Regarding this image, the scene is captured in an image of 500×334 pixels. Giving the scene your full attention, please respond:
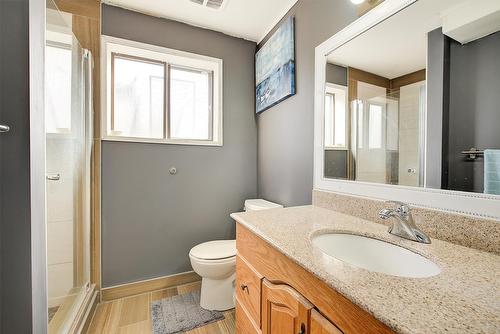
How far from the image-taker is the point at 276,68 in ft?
5.80

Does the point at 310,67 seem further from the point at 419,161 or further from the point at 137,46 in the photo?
the point at 137,46

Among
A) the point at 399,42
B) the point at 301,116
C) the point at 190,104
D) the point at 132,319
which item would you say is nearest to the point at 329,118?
the point at 301,116

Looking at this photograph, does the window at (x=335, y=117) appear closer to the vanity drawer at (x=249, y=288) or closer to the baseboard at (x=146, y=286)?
the vanity drawer at (x=249, y=288)

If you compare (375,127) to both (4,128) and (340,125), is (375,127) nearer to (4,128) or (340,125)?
(340,125)

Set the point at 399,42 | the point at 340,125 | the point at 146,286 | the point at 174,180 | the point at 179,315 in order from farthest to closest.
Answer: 1. the point at 174,180
2. the point at 146,286
3. the point at 179,315
4. the point at 340,125
5. the point at 399,42

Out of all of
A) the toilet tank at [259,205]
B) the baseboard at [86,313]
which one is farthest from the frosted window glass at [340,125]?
the baseboard at [86,313]

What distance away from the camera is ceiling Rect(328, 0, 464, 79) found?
0.81 meters

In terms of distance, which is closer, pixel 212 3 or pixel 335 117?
pixel 335 117

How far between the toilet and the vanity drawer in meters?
0.51

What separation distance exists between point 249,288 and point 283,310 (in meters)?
0.27

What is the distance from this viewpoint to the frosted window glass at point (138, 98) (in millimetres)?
1898

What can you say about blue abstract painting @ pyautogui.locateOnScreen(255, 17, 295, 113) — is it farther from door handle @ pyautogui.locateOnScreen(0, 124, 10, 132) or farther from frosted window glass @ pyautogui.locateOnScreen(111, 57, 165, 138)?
door handle @ pyautogui.locateOnScreen(0, 124, 10, 132)

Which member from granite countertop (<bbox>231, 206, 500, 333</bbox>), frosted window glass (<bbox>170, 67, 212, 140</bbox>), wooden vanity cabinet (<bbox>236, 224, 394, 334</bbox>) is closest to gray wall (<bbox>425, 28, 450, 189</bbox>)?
granite countertop (<bbox>231, 206, 500, 333</bbox>)

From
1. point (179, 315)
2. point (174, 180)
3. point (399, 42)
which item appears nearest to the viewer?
point (399, 42)
